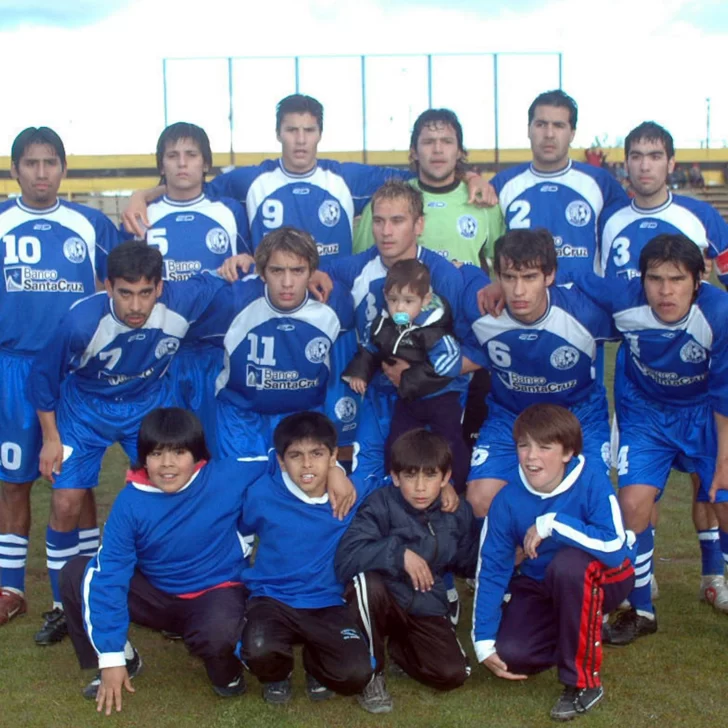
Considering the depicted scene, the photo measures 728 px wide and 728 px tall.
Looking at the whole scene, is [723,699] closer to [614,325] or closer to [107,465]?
[614,325]

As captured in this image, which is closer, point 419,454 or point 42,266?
point 419,454

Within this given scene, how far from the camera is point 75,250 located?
183 inches

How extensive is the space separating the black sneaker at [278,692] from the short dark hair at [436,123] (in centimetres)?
274

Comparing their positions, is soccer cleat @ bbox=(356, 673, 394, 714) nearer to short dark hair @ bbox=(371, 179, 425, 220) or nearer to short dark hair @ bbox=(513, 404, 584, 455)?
short dark hair @ bbox=(513, 404, 584, 455)

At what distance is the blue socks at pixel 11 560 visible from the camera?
4.57 m

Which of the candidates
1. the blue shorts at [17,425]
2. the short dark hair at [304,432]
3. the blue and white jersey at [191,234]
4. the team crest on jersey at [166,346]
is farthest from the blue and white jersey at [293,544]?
the blue and white jersey at [191,234]

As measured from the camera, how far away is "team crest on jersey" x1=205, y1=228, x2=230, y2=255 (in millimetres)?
4898

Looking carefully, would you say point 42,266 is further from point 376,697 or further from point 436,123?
point 376,697

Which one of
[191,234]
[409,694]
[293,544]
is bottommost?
[409,694]

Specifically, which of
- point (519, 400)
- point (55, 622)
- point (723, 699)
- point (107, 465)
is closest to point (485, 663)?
point (723, 699)

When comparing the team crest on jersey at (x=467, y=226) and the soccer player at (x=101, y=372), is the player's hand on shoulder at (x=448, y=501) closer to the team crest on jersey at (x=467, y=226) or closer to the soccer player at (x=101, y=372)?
the soccer player at (x=101, y=372)

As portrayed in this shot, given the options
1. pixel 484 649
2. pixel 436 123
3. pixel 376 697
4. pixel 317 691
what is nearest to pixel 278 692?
pixel 317 691

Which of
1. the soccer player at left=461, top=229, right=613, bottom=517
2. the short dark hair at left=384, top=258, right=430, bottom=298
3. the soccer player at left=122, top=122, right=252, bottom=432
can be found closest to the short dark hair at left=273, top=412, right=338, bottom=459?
the short dark hair at left=384, top=258, right=430, bottom=298

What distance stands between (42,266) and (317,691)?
7.54 feet
